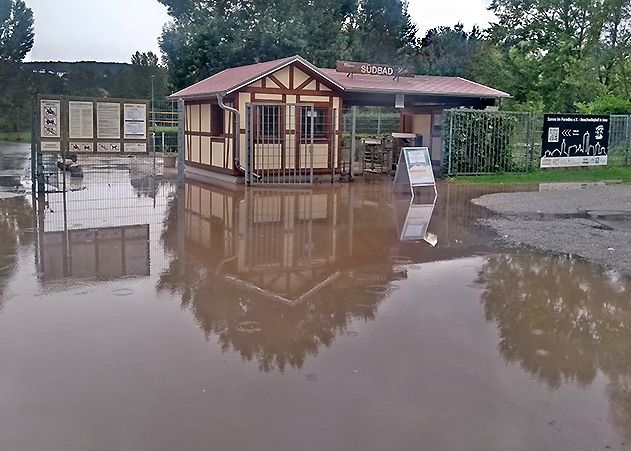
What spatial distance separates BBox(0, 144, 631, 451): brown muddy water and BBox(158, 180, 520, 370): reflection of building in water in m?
0.03

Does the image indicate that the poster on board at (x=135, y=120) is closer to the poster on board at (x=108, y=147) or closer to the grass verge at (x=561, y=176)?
the poster on board at (x=108, y=147)

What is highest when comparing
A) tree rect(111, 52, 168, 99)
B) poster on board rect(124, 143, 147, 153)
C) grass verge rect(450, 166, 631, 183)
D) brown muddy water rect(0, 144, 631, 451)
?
tree rect(111, 52, 168, 99)

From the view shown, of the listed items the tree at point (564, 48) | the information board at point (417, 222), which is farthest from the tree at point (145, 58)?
the information board at point (417, 222)

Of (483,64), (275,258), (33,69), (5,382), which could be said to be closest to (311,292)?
(275,258)

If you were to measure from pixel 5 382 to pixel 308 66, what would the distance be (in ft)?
45.3

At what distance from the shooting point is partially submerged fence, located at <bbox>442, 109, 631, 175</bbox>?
18.7 metres

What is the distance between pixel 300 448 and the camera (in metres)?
3.64

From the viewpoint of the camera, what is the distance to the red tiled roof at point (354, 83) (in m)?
16.9

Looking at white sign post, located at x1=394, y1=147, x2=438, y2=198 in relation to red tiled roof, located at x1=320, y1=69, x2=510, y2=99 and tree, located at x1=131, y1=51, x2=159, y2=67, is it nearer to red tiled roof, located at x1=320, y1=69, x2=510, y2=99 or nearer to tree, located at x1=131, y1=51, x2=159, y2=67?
red tiled roof, located at x1=320, y1=69, x2=510, y2=99

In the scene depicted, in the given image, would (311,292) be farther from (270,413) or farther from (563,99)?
(563,99)

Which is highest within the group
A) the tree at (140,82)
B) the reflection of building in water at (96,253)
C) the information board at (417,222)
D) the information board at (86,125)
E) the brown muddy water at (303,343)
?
the tree at (140,82)

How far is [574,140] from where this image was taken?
20.8 meters

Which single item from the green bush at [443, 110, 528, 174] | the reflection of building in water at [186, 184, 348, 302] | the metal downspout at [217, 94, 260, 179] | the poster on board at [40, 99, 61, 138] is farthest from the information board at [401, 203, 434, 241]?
the poster on board at [40, 99, 61, 138]

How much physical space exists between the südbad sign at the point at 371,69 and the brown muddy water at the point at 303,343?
9.99m
